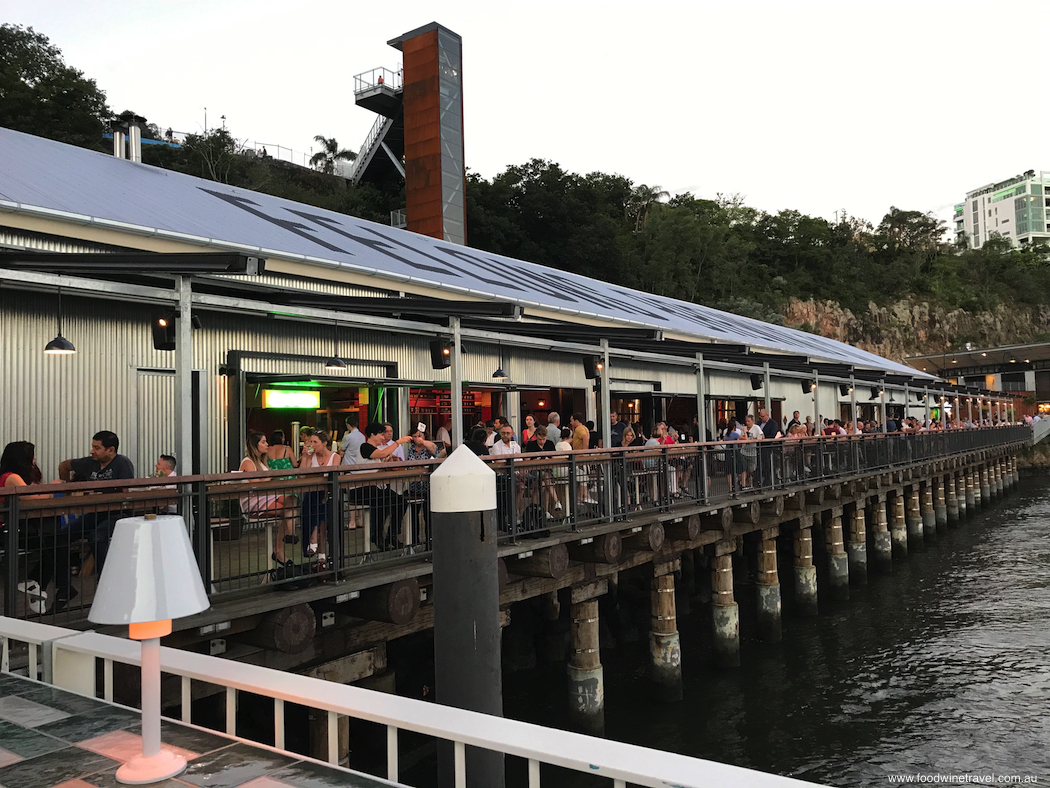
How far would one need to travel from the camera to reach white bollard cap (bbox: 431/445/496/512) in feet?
13.5

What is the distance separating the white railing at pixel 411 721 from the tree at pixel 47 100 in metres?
39.1

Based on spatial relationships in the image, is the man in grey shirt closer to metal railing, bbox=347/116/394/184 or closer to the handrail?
the handrail

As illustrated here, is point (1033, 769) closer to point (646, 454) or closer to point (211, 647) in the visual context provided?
point (646, 454)

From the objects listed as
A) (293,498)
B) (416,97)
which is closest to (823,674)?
(293,498)

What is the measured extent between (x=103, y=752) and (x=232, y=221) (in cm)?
862

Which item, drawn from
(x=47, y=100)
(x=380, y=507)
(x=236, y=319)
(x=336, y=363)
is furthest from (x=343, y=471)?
(x=47, y=100)

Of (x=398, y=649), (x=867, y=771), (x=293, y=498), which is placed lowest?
(x=867, y=771)

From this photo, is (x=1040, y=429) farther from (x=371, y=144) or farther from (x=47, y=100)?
(x=47, y=100)

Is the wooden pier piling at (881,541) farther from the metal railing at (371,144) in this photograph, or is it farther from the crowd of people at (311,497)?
the metal railing at (371,144)

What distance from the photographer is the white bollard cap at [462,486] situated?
411cm

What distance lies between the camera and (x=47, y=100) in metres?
38.9

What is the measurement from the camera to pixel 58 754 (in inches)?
122

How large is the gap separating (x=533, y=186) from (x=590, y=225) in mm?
4208

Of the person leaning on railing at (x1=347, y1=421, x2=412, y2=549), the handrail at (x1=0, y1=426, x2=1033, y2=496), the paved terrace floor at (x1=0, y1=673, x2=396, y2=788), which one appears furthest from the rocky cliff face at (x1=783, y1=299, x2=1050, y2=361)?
the paved terrace floor at (x1=0, y1=673, x2=396, y2=788)
